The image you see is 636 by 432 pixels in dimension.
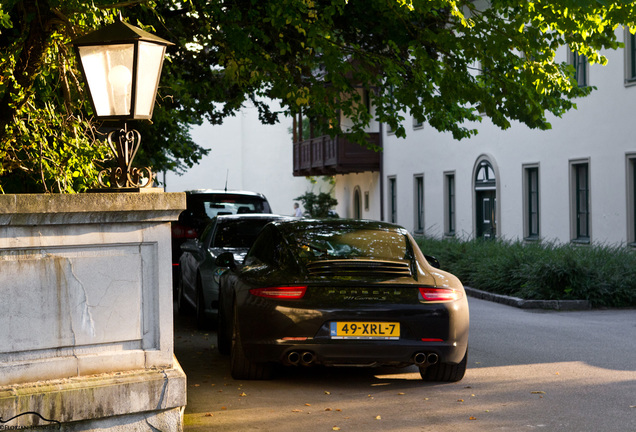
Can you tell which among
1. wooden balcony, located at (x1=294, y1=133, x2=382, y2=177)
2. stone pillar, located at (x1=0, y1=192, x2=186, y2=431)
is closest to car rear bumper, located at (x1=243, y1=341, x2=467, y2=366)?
stone pillar, located at (x1=0, y1=192, x2=186, y2=431)

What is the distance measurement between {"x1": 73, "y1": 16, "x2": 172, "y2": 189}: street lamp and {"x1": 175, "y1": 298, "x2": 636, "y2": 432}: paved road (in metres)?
2.13

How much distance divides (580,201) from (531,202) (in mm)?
2752

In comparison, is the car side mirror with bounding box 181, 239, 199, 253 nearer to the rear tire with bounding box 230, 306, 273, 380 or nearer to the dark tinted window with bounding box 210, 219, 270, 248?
the dark tinted window with bounding box 210, 219, 270, 248

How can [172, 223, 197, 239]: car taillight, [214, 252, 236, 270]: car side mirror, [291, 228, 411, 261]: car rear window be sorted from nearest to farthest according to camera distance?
[291, 228, 411, 261]: car rear window
[214, 252, 236, 270]: car side mirror
[172, 223, 197, 239]: car taillight

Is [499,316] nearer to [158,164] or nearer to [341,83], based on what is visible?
[341,83]

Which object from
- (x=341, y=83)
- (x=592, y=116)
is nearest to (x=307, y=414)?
(x=341, y=83)

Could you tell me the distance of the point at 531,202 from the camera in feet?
88.1

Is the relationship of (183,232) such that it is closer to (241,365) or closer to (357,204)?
(241,365)

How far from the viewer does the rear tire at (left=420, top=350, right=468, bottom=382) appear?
8.87m

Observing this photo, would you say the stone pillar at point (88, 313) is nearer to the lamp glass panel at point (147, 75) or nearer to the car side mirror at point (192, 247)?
the lamp glass panel at point (147, 75)

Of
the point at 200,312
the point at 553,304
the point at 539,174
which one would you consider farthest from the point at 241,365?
the point at 539,174

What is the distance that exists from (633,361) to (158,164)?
13681mm

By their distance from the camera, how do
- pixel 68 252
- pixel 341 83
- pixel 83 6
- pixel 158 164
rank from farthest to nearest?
1. pixel 158 164
2. pixel 341 83
3. pixel 83 6
4. pixel 68 252

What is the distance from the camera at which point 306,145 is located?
4703 cm
